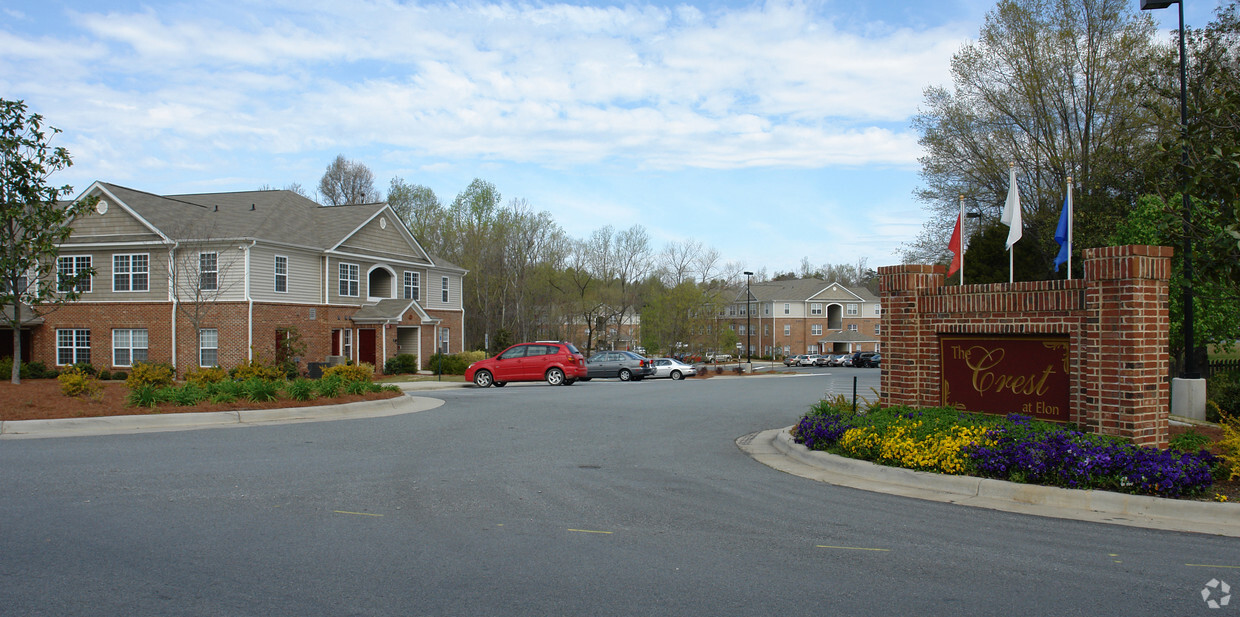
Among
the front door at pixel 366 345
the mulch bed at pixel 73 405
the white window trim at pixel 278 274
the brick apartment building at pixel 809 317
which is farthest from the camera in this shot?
the brick apartment building at pixel 809 317

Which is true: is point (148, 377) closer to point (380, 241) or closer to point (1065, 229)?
point (1065, 229)

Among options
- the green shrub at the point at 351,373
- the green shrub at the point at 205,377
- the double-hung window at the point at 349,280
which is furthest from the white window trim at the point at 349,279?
the green shrub at the point at 205,377

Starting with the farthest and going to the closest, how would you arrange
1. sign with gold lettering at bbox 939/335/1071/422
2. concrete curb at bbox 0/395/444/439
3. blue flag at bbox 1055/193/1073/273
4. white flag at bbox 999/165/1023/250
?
concrete curb at bbox 0/395/444/439 → white flag at bbox 999/165/1023/250 → blue flag at bbox 1055/193/1073/273 → sign with gold lettering at bbox 939/335/1071/422

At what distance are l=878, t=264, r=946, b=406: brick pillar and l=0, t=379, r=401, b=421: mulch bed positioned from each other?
11.3m

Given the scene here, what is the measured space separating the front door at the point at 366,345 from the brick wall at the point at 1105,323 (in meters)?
29.3

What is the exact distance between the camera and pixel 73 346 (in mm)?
32750

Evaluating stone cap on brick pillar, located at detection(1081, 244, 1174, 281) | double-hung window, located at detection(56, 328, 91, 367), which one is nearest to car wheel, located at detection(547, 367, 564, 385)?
double-hung window, located at detection(56, 328, 91, 367)

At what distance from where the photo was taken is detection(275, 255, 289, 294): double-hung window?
32125mm

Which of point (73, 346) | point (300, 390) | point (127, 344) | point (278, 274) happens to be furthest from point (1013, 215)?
point (73, 346)

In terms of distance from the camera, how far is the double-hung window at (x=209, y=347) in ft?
103

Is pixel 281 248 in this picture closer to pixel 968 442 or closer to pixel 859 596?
pixel 968 442

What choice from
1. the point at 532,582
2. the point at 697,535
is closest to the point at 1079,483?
the point at 697,535

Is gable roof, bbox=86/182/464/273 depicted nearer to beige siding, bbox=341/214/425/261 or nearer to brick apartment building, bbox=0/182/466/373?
brick apartment building, bbox=0/182/466/373

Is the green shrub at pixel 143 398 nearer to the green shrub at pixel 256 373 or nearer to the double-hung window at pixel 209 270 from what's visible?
the green shrub at pixel 256 373
